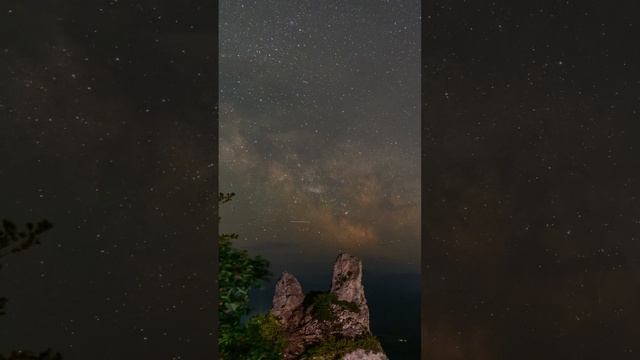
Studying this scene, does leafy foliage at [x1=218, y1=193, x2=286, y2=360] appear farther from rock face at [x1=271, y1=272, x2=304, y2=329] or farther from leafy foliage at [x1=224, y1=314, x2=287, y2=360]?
rock face at [x1=271, y1=272, x2=304, y2=329]

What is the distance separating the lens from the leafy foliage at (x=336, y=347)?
9.02m

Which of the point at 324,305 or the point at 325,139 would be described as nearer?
the point at 325,139

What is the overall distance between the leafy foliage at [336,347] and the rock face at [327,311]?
0.04 meters

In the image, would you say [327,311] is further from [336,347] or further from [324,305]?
[336,347]

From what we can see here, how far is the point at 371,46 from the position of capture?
7176 mm

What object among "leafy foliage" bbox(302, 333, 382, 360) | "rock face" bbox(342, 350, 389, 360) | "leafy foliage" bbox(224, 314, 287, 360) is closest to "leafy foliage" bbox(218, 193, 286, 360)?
"leafy foliage" bbox(224, 314, 287, 360)

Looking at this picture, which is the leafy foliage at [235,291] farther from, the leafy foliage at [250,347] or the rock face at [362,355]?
the rock face at [362,355]

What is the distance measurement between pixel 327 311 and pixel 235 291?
4634 mm

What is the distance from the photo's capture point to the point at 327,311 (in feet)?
31.5

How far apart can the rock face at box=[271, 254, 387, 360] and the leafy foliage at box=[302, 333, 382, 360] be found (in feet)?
0.14

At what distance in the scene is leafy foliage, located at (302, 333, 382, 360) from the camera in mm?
9016

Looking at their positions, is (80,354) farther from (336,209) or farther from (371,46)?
(371,46)

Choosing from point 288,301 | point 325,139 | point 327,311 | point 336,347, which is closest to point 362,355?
point 336,347
